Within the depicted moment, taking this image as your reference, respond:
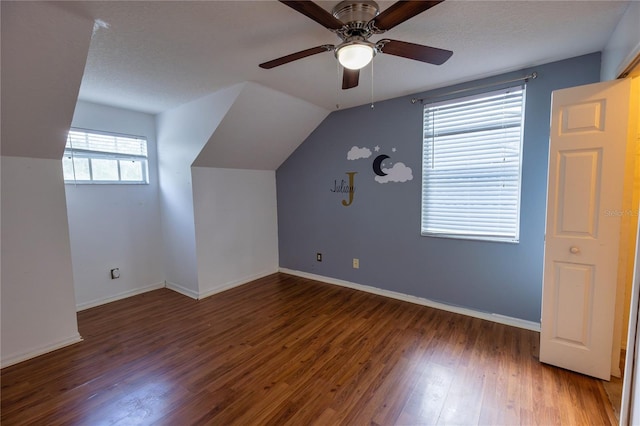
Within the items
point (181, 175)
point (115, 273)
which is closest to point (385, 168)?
point (181, 175)

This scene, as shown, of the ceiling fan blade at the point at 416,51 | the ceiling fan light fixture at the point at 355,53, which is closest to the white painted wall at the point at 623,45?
the ceiling fan blade at the point at 416,51

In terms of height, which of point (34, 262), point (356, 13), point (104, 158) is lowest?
point (34, 262)

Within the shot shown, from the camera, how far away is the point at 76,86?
2006 millimetres

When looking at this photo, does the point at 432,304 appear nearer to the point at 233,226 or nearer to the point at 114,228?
the point at 233,226

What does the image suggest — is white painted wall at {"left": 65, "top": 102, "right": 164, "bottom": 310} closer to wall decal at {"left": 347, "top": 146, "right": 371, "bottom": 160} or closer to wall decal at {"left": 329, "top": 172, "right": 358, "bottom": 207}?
wall decal at {"left": 329, "top": 172, "right": 358, "bottom": 207}

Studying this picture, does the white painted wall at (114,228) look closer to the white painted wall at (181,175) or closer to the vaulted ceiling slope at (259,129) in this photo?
the white painted wall at (181,175)

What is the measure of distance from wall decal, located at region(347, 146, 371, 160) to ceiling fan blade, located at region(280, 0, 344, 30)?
205 cm

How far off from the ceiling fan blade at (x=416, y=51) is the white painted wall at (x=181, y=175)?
6.27 feet

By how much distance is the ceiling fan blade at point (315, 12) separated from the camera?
121 cm

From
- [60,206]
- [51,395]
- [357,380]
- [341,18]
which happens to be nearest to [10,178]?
[60,206]

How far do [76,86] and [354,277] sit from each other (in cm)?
332

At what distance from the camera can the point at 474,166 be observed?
109 inches

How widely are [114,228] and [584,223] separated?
4.62m

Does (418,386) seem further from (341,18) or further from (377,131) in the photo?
(377,131)
